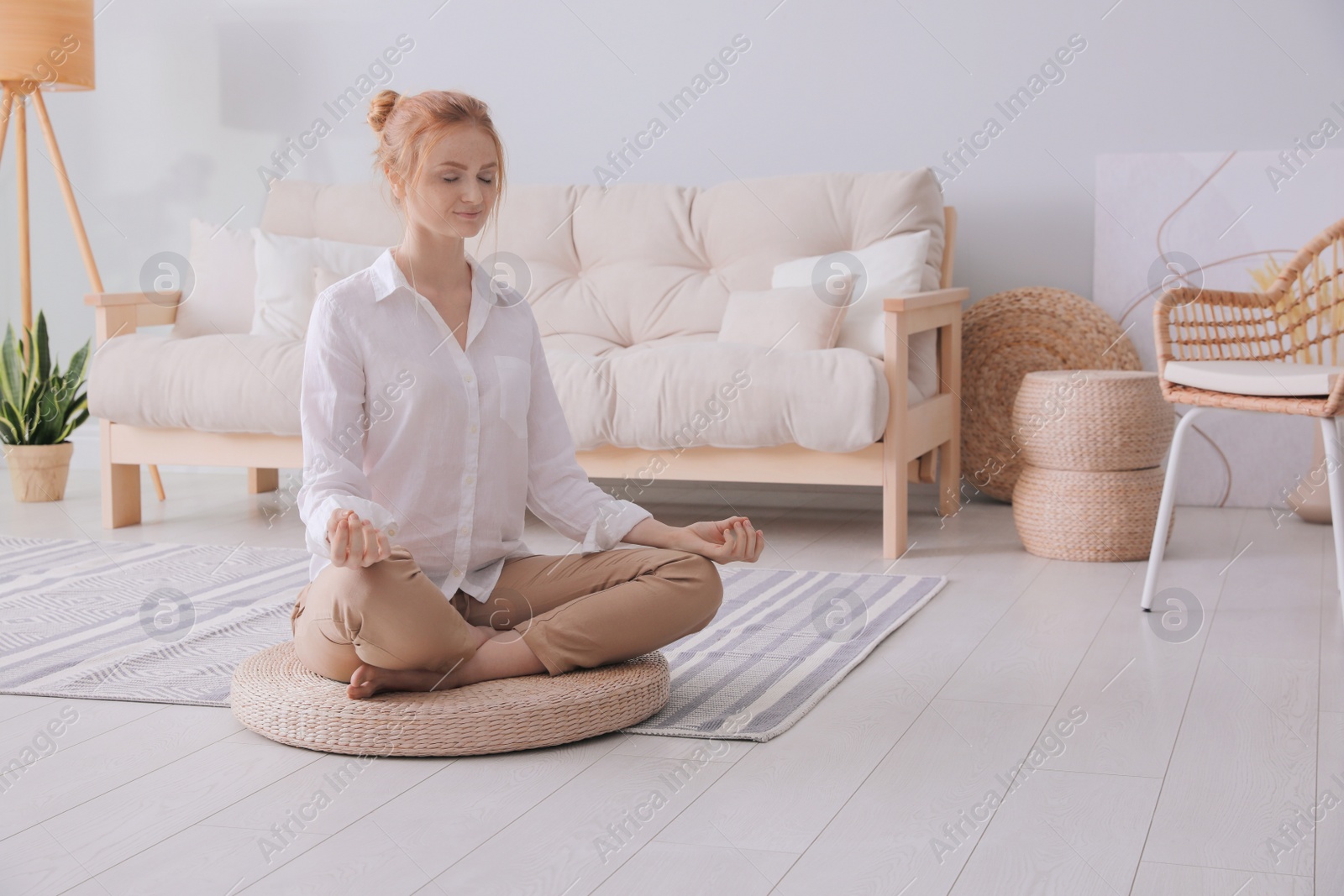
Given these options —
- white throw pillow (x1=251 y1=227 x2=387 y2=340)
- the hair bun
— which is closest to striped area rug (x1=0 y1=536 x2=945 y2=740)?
white throw pillow (x1=251 y1=227 x2=387 y2=340)

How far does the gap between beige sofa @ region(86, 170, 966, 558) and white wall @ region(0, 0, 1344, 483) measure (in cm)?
30

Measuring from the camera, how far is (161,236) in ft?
14.5

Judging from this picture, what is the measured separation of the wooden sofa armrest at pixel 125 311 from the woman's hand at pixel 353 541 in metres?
2.09

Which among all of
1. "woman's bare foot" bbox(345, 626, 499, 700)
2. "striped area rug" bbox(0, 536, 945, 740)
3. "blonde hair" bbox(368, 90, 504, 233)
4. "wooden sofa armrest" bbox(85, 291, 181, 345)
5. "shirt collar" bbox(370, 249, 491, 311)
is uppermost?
"blonde hair" bbox(368, 90, 504, 233)

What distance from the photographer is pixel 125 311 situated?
3430mm

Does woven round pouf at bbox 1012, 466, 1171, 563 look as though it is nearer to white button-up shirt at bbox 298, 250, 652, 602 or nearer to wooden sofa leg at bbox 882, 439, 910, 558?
wooden sofa leg at bbox 882, 439, 910, 558

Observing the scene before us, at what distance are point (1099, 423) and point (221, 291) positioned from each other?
2309mm

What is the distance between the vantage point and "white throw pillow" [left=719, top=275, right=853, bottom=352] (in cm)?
311

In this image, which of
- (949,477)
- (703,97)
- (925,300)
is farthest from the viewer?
(703,97)

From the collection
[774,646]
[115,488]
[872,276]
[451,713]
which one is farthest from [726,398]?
[115,488]

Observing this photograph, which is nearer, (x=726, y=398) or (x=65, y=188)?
(x=726, y=398)

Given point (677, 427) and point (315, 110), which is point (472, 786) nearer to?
point (677, 427)

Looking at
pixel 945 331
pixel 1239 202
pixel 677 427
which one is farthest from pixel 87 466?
pixel 1239 202

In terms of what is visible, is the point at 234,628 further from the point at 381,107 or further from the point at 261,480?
the point at 261,480
